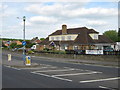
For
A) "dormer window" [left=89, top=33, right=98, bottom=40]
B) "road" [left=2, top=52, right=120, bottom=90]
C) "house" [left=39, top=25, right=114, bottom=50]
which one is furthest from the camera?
"dormer window" [left=89, top=33, right=98, bottom=40]

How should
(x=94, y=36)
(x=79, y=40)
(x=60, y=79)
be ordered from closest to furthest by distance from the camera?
1. (x=60, y=79)
2. (x=79, y=40)
3. (x=94, y=36)

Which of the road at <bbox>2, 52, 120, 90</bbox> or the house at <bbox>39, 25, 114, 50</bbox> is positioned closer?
the road at <bbox>2, 52, 120, 90</bbox>

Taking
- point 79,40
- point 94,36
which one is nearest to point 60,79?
point 79,40

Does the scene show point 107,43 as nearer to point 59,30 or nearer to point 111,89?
point 59,30

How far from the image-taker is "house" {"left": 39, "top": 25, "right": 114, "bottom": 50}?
58594 mm

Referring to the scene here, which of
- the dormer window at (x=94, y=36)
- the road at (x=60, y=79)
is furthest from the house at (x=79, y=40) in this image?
the road at (x=60, y=79)

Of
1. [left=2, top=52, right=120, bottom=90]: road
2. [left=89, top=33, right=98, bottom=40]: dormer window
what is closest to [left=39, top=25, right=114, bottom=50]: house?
[left=89, top=33, right=98, bottom=40]: dormer window

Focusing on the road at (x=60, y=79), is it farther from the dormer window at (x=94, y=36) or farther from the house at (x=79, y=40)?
the dormer window at (x=94, y=36)

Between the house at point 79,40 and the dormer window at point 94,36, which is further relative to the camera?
the dormer window at point 94,36

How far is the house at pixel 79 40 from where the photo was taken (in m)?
58.6

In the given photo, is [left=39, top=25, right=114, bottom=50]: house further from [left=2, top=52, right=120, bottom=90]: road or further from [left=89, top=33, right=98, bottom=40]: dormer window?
[left=2, top=52, right=120, bottom=90]: road

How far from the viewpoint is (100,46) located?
60.2 metres

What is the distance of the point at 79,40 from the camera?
6072 centimetres

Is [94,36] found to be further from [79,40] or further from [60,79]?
[60,79]
